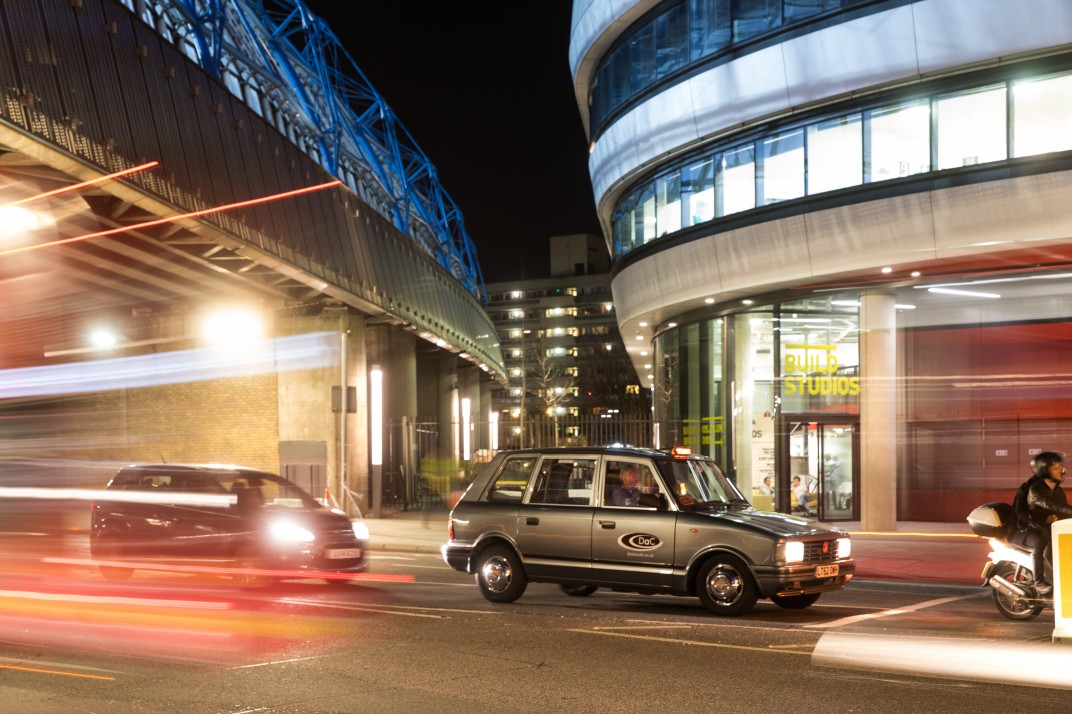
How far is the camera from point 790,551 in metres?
→ 11.1

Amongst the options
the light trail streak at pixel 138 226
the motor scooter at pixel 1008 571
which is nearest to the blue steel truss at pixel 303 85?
the light trail streak at pixel 138 226

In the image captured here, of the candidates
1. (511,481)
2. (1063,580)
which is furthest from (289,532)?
(1063,580)

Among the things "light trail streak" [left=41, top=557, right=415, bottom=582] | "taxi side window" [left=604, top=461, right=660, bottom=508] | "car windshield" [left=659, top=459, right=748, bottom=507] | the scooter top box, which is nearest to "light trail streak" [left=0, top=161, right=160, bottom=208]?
"light trail streak" [left=41, top=557, right=415, bottom=582]

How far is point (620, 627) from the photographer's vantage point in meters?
10.6

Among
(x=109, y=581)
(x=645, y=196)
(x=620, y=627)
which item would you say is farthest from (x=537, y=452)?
(x=645, y=196)

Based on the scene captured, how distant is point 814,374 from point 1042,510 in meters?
14.7

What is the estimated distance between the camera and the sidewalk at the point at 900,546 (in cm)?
1630

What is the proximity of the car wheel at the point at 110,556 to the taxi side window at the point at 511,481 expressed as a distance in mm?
5305

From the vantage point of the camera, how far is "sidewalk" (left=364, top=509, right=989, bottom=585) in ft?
53.5

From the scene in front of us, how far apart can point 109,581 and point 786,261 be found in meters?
15.5

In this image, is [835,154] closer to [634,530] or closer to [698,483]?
[698,483]

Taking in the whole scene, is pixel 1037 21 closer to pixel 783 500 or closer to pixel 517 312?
pixel 783 500

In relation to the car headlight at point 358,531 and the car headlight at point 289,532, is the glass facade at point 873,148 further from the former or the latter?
the car headlight at point 289,532

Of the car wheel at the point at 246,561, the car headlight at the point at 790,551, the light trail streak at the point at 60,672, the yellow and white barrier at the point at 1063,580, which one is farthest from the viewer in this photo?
the car wheel at the point at 246,561
